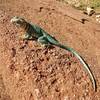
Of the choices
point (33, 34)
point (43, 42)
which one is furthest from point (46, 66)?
point (33, 34)

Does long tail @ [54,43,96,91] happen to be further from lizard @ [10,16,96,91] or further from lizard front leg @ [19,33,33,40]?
lizard front leg @ [19,33,33,40]

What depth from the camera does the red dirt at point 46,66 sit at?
895 centimetres

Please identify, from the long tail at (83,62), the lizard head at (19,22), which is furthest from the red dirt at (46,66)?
the lizard head at (19,22)

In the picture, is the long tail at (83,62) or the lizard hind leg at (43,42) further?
the lizard hind leg at (43,42)

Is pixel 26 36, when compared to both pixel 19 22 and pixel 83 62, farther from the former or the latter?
pixel 83 62

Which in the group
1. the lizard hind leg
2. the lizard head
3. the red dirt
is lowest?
the red dirt

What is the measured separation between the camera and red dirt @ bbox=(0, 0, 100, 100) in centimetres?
895

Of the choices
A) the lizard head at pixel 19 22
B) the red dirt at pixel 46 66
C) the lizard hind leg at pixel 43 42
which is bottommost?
the red dirt at pixel 46 66

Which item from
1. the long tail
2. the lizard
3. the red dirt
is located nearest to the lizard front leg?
the lizard

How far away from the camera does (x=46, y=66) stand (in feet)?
31.0

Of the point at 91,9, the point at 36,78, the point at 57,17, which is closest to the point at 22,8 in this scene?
the point at 57,17

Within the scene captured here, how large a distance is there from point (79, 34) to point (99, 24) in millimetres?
1470

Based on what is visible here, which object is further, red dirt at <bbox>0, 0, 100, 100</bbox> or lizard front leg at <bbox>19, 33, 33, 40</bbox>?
lizard front leg at <bbox>19, 33, 33, 40</bbox>

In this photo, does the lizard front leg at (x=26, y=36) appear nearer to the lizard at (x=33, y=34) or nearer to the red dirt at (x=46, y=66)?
the lizard at (x=33, y=34)
